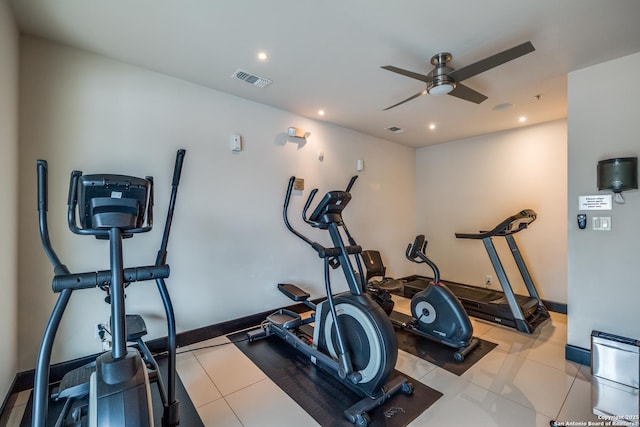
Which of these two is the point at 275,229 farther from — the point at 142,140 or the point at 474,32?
the point at 474,32

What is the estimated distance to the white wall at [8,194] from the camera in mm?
1771

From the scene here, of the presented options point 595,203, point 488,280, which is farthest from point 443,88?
point 488,280

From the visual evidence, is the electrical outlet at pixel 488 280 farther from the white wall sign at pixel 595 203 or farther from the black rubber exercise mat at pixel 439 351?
the white wall sign at pixel 595 203

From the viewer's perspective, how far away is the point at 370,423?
181cm

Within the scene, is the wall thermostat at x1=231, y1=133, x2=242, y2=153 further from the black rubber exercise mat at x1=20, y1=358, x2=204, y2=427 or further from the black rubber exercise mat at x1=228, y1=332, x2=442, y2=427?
the black rubber exercise mat at x1=20, y1=358, x2=204, y2=427

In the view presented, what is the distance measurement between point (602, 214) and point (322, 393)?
2.82 meters

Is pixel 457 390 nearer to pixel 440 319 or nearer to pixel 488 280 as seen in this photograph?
pixel 440 319

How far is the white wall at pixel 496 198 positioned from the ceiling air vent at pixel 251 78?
374 centimetres

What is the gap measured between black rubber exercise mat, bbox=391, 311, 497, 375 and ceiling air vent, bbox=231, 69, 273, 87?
306 cm

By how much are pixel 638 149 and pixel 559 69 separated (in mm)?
937

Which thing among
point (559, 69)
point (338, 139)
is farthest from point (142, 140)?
point (559, 69)

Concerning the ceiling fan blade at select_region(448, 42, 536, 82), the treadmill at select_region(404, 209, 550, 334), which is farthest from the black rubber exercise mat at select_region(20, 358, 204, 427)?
the treadmill at select_region(404, 209, 550, 334)

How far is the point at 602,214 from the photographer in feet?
8.07

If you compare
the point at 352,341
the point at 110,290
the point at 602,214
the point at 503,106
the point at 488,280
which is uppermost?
the point at 503,106
